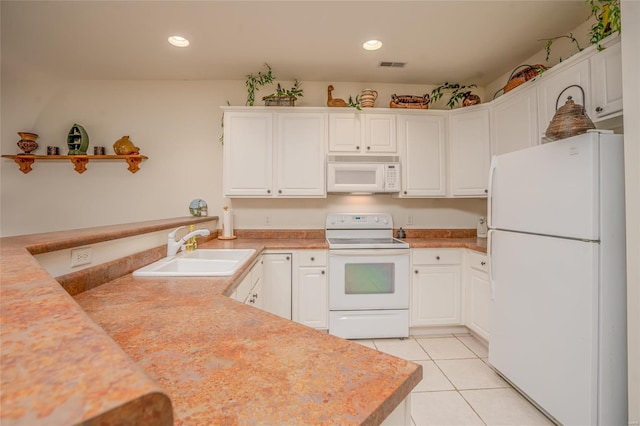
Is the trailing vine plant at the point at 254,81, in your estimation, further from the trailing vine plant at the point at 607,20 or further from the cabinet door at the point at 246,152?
the trailing vine plant at the point at 607,20

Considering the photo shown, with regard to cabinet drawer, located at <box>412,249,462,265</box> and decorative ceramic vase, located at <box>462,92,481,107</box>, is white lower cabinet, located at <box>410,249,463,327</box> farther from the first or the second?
decorative ceramic vase, located at <box>462,92,481,107</box>

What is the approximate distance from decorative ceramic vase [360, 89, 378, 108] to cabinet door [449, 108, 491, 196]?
84 cm

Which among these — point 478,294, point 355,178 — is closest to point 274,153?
point 355,178

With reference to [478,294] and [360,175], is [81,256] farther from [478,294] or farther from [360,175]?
[478,294]

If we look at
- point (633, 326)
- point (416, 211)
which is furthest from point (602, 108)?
point (416, 211)

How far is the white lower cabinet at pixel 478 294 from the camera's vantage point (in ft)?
7.98

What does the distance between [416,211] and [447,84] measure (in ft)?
4.68

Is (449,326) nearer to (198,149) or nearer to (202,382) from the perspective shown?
(202,382)

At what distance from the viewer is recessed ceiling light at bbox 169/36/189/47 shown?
2.37 metres

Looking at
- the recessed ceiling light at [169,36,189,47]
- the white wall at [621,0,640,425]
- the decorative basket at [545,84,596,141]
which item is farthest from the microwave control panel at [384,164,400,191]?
the recessed ceiling light at [169,36,189,47]

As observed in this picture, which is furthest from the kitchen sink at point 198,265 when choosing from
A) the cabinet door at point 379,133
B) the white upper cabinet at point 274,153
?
the cabinet door at point 379,133

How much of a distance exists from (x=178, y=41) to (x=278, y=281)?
2.24 meters

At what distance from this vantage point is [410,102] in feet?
9.86

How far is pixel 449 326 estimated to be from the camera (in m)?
2.79
